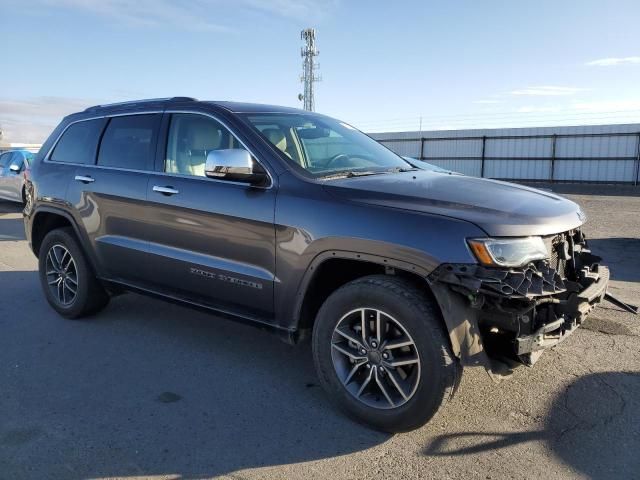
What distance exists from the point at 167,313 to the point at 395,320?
10.1 ft

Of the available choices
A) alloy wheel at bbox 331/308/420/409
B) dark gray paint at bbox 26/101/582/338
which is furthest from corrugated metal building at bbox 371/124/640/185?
alloy wheel at bbox 331/308/420/409

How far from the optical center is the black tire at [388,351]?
3.02m

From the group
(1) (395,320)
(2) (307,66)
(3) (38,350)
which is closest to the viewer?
(1) (395,320)

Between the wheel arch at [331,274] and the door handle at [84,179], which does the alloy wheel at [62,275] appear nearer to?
the door handle at [84,179]

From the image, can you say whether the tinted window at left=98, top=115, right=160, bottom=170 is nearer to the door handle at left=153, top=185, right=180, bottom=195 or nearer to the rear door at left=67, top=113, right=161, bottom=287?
the rear door at left=67, top=113, right=161, bottom=287

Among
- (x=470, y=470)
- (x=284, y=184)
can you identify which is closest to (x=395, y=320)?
(x=470, y=470)

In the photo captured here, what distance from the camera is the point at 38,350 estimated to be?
456cm

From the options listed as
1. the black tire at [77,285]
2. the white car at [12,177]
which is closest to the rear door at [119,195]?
the black tire at [77,285]

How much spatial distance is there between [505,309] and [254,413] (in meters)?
1.67

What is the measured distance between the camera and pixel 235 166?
359 cm

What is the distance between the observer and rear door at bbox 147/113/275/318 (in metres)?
3.69

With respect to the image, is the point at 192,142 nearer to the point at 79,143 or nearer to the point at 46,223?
the point at 79,143

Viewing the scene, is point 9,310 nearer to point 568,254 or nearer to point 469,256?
Result: point 469,256

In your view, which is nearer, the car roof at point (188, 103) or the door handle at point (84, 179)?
the car roof at point (188, 103)
